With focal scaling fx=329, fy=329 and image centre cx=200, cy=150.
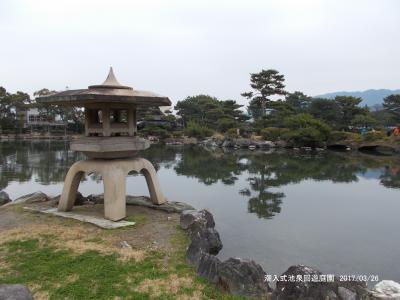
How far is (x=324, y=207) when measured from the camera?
36.6 ft

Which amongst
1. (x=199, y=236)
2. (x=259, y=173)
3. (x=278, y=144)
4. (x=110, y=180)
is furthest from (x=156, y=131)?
(x=199, y=236)

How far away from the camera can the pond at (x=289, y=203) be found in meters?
6.96

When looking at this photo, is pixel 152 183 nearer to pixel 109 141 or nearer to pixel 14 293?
pixel 109 141

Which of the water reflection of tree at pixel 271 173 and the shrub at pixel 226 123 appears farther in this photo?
the shrub at pixel 226 123

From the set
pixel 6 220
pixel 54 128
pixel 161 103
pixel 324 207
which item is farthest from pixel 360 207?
pixel 54 128

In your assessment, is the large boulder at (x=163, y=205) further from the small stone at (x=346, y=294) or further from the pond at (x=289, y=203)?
the small stone at (x=346, y=294)

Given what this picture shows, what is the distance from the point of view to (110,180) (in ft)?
25.1

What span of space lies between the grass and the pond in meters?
1.93

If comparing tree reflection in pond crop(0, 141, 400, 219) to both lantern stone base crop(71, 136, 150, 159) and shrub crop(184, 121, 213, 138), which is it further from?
shrub crop(184, 121, 213, 138)

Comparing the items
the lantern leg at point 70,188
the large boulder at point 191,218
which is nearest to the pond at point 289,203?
the large boulder at point 191,218

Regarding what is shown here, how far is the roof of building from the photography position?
7.16 meters

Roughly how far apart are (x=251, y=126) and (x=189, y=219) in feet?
119

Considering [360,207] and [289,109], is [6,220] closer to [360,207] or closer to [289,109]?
[360,207]

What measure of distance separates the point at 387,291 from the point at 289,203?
23.5ft
